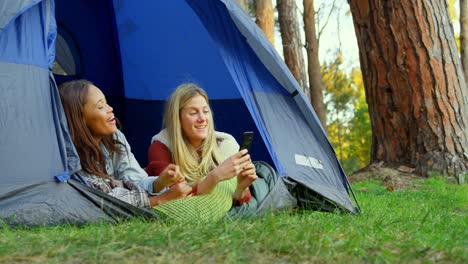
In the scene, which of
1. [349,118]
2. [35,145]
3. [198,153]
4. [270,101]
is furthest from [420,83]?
[349,118]

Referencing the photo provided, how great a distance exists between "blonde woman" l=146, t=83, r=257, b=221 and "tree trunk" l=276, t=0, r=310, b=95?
21.9ft

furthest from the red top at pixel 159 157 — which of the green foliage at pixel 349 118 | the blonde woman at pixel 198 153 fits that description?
the green foliage at pixel 349 118

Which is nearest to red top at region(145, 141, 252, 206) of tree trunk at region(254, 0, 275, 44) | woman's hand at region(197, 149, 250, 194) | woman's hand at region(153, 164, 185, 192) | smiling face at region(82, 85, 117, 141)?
A: smiling face at region(82, 85, 117, 141)

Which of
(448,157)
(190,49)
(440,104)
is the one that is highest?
(190,49)

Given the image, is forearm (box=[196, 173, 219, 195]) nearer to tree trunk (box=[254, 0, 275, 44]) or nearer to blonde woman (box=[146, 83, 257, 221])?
blonde woman (box=[146, 83, 257, 221])

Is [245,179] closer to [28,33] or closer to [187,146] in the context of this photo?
[187,146]

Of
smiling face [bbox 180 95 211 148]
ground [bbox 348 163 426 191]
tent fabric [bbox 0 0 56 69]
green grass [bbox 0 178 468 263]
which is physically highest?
tent fabric [bbox 0 0 56 69]

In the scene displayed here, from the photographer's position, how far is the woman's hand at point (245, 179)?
447cm

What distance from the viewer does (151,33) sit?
20.5 ft

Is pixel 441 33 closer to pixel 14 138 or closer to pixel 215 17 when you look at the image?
pixel 215 17

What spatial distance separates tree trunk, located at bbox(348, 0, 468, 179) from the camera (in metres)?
7.56

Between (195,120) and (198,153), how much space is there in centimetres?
23

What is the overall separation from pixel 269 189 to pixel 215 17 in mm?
1258

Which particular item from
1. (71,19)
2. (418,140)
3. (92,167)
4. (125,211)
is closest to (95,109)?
(92,167)
